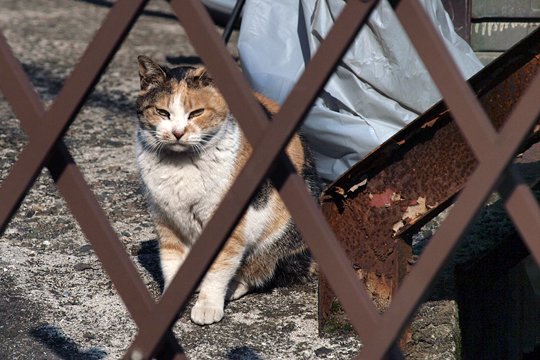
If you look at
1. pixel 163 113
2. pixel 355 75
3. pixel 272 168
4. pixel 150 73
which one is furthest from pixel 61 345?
pixel 355 75

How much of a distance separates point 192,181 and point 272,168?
1550mm

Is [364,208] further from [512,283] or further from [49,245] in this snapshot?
[512,283]

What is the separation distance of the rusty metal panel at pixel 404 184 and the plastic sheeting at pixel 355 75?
1.25 m

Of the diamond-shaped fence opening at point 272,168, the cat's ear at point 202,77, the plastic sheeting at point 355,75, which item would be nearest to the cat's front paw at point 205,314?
the cat's ear at point 202,77

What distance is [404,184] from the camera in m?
2.56

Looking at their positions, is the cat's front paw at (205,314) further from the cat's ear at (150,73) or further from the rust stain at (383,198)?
the cat's ear at (150,73)

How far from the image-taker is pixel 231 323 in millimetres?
2961

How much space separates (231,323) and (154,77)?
860mm

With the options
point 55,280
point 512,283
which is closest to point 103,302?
point 55,280

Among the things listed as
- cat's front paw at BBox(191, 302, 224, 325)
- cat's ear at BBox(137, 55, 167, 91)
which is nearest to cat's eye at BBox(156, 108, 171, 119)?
cat's ear at BBox(137, 55, 167, 91)

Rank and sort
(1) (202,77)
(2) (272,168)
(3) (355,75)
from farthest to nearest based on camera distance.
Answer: (3) (355,75)
(1) (202,77)
(2) (272,168)

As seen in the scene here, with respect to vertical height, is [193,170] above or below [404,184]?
above

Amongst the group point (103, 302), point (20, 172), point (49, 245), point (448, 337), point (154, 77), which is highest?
point (154, 77)

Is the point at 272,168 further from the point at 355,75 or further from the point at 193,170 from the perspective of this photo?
the point at 355,75
